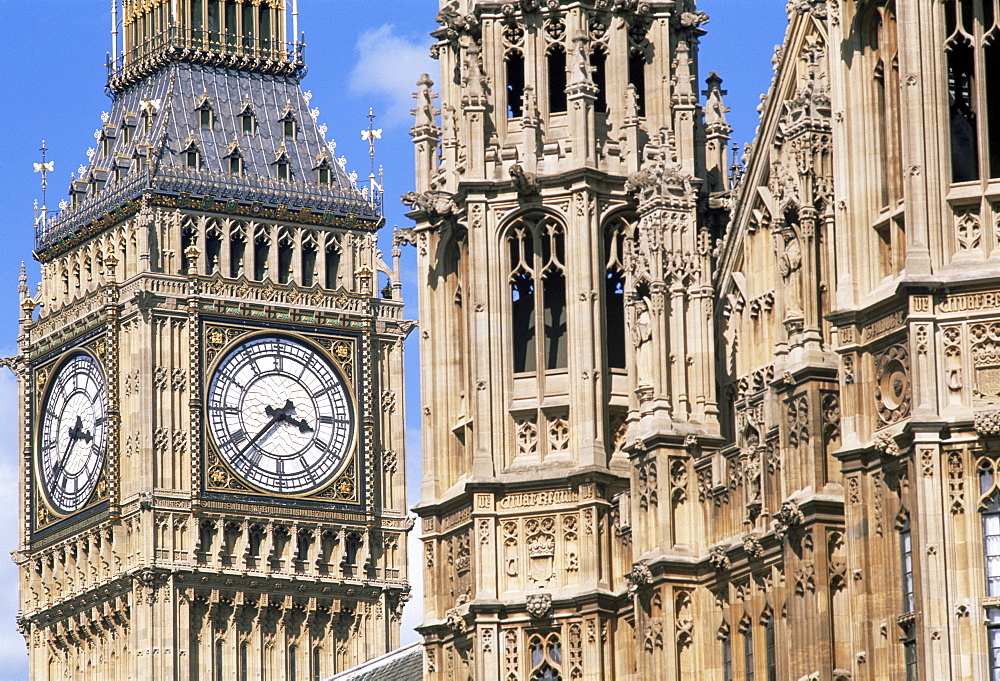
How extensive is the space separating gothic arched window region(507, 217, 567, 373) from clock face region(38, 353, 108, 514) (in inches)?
2254

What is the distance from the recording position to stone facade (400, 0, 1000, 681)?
45.6 m

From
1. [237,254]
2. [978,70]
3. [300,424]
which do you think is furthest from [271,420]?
[978,70]

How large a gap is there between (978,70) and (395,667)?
4376 cm

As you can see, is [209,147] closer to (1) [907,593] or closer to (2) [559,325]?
(2) [559,325]

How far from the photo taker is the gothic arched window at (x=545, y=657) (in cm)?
5681

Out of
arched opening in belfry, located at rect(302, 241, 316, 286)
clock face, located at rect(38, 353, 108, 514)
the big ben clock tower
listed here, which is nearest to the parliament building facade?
the big ben clock tower

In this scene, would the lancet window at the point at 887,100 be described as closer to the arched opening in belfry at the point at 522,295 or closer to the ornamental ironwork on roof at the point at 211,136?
the arched opening in belfry at the point at 522,295

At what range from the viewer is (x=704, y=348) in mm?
54625

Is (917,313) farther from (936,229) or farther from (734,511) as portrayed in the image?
(734,511)

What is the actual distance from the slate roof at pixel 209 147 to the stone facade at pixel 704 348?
53.7 m

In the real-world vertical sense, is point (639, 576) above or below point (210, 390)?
Result: below

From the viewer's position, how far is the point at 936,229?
45781mm

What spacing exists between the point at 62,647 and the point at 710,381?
66.2 meters

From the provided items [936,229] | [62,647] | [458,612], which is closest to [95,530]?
[62,647]
